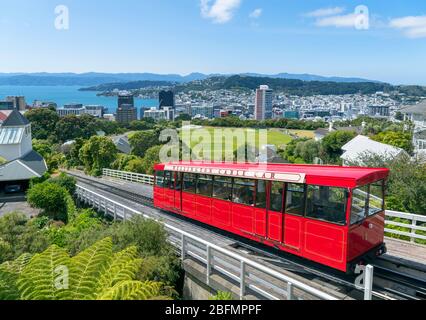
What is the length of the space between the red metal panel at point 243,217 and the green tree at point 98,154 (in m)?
41.9

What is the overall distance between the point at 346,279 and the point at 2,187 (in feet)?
118

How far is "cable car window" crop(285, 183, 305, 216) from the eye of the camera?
31.2 ft

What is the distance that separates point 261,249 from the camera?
11352 mm

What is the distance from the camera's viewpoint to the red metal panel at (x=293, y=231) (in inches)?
374

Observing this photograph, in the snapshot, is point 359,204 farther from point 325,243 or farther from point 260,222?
point 260,222

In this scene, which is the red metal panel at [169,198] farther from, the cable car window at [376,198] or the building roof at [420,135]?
the building roof at [420,135]

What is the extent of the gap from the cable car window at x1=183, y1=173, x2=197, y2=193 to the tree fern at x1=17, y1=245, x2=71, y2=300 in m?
7.71

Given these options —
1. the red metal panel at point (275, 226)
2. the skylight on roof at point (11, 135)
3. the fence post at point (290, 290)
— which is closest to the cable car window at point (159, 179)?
the red metal panel at point (275, 226)

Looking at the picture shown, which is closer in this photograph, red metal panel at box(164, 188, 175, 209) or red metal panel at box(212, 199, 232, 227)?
red metal panel at box(212, 199, 232, 227)

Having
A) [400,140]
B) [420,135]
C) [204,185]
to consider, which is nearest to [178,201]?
[204,185]

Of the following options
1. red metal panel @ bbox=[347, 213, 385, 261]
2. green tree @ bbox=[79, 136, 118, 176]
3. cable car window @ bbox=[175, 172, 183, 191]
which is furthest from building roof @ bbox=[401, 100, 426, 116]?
red metal panel @ bbox=[347, 213, 385, 261]

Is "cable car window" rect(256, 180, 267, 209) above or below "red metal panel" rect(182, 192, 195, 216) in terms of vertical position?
above

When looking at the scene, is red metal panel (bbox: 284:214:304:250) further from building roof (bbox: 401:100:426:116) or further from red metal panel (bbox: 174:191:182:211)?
building roof (bbox: 401:100:426:116)
